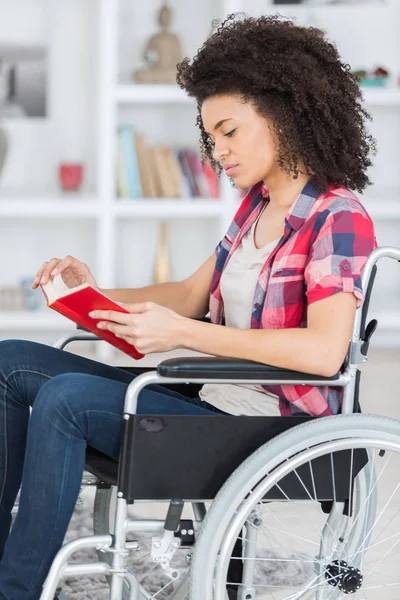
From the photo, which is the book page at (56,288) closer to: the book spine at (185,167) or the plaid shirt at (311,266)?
the plaid shirt at (311,266)

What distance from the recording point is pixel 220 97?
64.7 inches

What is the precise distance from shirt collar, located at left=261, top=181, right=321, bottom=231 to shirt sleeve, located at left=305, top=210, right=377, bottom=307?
6cm

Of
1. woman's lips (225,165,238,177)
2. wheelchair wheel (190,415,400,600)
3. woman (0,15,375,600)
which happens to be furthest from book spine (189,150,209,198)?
wheelchair wheel (190,415,400,600)

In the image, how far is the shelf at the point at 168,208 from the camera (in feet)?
13.8

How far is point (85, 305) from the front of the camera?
1.55 meters

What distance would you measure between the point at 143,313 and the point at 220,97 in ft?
1.32

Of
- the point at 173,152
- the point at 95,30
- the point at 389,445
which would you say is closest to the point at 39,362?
the point at 389,445

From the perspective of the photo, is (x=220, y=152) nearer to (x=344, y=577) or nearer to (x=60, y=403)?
(x=60, y=403)

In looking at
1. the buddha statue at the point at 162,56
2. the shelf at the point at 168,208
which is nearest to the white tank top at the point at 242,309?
the shelf at the point at 168,208

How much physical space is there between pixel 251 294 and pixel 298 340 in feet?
0.78

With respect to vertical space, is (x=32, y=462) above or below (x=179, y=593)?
above

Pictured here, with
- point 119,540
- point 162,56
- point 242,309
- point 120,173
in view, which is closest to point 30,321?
point 120,173

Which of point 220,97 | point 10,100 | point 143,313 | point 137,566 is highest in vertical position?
point 10,100

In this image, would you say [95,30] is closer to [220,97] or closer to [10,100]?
[10,100]
